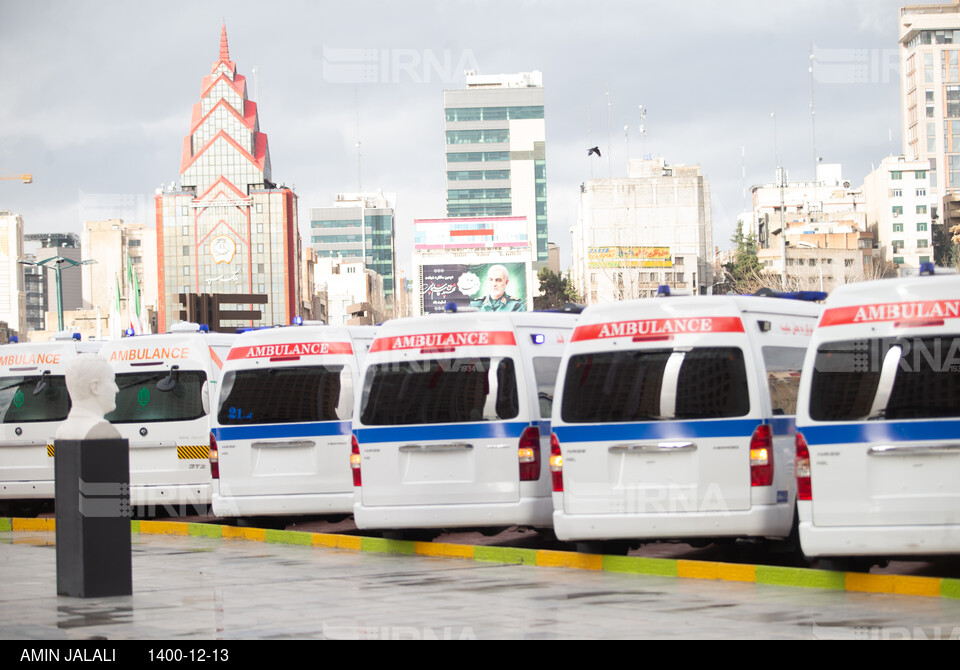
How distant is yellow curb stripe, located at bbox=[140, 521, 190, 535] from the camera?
51.6 feet

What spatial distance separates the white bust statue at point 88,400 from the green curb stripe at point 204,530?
5.20m

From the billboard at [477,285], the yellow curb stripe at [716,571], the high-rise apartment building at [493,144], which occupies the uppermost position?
the high-rise apartment building at [493,144]

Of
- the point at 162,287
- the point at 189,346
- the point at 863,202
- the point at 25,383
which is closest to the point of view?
the point at 189,346

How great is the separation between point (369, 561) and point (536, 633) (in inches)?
190

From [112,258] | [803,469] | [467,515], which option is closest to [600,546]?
[467,515]

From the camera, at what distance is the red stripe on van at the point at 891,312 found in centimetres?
897

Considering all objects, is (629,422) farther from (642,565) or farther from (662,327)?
(642,565)

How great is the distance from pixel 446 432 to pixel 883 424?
4422mm

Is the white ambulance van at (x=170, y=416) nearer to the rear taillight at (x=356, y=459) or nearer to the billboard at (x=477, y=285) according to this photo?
the rear taillight at (x=356, y=459)

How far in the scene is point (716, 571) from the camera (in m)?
10.4

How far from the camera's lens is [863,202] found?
15162cm

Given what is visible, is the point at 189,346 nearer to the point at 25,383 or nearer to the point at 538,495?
the point at 25,383

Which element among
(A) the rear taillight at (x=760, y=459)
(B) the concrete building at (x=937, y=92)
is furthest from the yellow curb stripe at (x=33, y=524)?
(B) the concrete building at (x=937, y=92)
